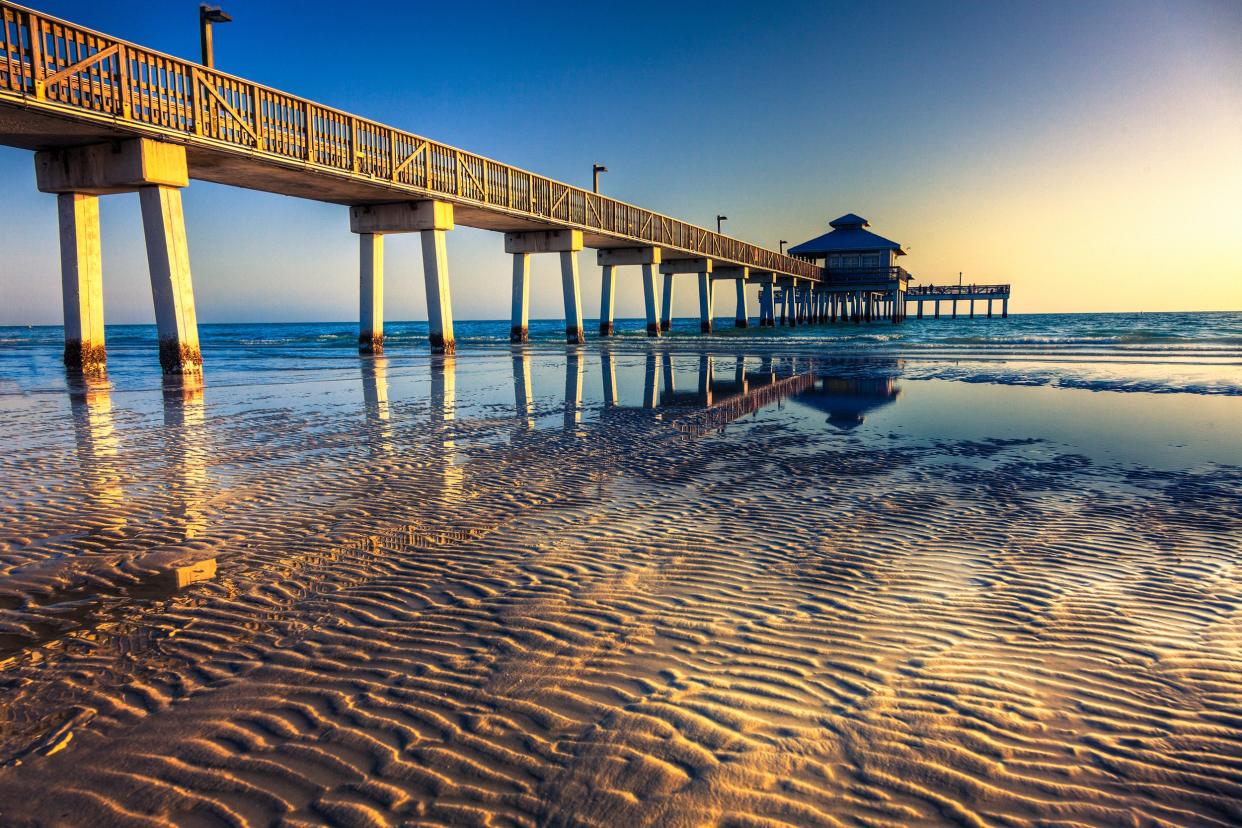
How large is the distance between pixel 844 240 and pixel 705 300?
30.3 m

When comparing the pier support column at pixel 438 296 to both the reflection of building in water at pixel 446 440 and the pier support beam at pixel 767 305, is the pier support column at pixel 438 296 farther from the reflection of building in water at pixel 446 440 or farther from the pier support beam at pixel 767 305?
the pier support beam at pixel 767 305

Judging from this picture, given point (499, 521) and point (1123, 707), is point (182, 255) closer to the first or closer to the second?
point (499, 521)

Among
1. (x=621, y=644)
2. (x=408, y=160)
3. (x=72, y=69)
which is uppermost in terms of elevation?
(x=408, y=160)

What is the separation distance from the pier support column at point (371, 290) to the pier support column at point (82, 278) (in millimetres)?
9272

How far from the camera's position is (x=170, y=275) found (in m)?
15.5

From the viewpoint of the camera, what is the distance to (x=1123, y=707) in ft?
8.01

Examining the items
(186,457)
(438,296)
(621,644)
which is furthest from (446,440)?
(438,296)

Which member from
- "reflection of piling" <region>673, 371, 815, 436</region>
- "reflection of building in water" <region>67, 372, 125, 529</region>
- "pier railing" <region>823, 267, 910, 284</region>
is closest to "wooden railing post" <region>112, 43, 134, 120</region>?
"reflection of building in water" <region>67, 372, 125, 529</region>

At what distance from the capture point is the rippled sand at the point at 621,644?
6.63 feet

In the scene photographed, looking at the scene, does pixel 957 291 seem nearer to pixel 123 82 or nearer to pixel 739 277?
pixel 739 277

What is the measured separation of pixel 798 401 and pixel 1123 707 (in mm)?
9251

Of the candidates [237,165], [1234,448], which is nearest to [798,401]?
[1234,448]

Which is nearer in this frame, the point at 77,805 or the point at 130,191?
the point at 77,805

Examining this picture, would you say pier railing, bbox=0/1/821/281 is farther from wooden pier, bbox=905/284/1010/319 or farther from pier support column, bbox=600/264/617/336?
wooden pier, bbox=905/284/1010/319
